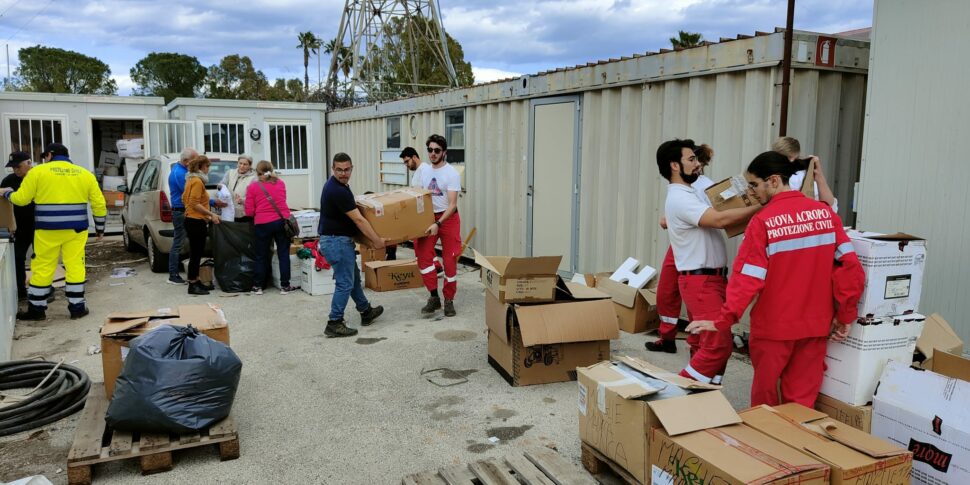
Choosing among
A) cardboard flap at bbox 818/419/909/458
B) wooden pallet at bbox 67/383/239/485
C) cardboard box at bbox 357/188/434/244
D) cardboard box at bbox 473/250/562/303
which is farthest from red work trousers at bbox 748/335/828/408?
cardboard box at bbox 357/188/434/244

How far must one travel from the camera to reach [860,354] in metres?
3.20

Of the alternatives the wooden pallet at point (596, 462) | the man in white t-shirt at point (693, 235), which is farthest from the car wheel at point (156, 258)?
the wooden pallet at point (596, 462)

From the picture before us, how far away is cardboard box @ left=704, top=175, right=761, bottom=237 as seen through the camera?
421 cm

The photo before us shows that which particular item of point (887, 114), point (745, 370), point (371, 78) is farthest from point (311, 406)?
point (371, 78)

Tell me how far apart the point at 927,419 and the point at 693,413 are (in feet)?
3.44

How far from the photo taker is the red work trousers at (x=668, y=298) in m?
5.37

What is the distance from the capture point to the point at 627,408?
10.3 feet

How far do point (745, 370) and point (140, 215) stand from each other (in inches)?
339

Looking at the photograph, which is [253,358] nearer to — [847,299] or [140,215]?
[847,299]

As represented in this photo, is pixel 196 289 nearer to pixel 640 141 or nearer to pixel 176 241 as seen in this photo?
pixel 176 241

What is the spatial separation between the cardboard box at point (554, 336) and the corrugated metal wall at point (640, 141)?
5.77 feet

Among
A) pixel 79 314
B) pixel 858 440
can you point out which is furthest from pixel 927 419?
pixel 79 314

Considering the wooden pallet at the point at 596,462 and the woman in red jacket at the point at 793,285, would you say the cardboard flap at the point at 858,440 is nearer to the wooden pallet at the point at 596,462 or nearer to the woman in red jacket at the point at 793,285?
the woman in red jacket at the point at 793,285

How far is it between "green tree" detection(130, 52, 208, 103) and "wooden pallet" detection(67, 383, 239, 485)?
168 ft
